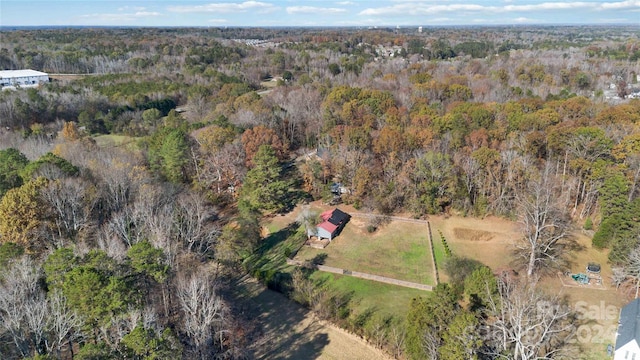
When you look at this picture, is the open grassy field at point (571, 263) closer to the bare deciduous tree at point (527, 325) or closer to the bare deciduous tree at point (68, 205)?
the bare deciduous tree at point (527, 325)

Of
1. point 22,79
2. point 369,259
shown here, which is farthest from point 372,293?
point 22,79

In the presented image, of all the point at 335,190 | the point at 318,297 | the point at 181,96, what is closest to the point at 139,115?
the point at 181,96

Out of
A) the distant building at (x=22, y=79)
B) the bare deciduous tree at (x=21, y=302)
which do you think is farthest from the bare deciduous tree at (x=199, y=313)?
the distant building at (x=22, y=79)

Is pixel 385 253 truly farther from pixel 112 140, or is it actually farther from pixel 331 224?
pixel 112 140

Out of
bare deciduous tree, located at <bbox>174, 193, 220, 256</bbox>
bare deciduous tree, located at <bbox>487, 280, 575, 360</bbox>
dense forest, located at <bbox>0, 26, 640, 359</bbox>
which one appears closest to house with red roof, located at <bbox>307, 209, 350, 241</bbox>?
dense forest, located at <bbox>0, 26, 640, 359</bbox>

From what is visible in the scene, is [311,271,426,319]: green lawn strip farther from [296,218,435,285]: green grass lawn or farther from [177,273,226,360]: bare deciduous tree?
[177,273,226,360]: bare deciduous tree
